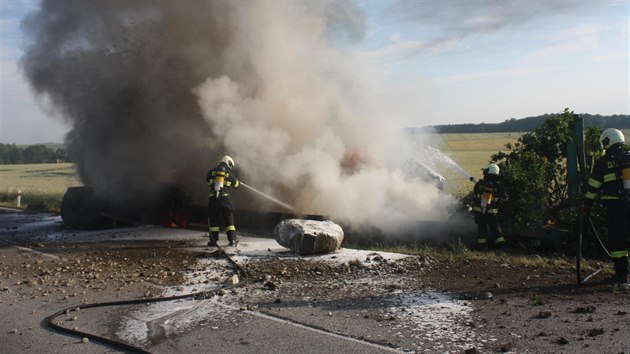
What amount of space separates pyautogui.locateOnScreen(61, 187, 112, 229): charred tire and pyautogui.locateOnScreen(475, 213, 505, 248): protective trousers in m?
9.17

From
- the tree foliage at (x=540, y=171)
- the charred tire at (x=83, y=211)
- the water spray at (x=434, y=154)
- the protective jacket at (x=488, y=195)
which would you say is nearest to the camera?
the protective jacket at (x=488, y=195)

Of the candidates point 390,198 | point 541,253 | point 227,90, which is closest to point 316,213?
point 390,198

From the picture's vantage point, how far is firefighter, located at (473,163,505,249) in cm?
925

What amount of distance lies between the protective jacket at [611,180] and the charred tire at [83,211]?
438 inches

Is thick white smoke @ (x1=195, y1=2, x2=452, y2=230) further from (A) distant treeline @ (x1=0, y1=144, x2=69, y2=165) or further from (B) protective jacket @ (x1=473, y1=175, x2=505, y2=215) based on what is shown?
(A) distant treeline @ (x1=0, y1=144, x2=69, y2=165)

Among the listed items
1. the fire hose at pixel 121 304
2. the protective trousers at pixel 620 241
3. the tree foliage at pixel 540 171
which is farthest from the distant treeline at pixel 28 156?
the protective trousers at pixel 620 241

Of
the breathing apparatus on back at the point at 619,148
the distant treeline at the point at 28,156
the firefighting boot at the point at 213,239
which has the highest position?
the distant treeline at the point at 28,156

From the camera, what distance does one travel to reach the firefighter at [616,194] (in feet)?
20.2

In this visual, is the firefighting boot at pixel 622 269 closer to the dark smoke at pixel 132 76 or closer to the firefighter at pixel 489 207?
the firefighter at pixel 489 207

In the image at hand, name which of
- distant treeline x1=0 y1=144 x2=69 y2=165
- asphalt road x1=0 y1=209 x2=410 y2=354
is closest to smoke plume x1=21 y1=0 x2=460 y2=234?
asphalt road x1=0 y1=209 x2=410 y2=354

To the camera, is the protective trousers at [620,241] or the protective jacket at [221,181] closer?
the protective trousers at [620,241]

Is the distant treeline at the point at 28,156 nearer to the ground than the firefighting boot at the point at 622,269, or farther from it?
farther from it

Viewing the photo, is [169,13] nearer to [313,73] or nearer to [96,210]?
[313,73]

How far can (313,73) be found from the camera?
13.3 m
